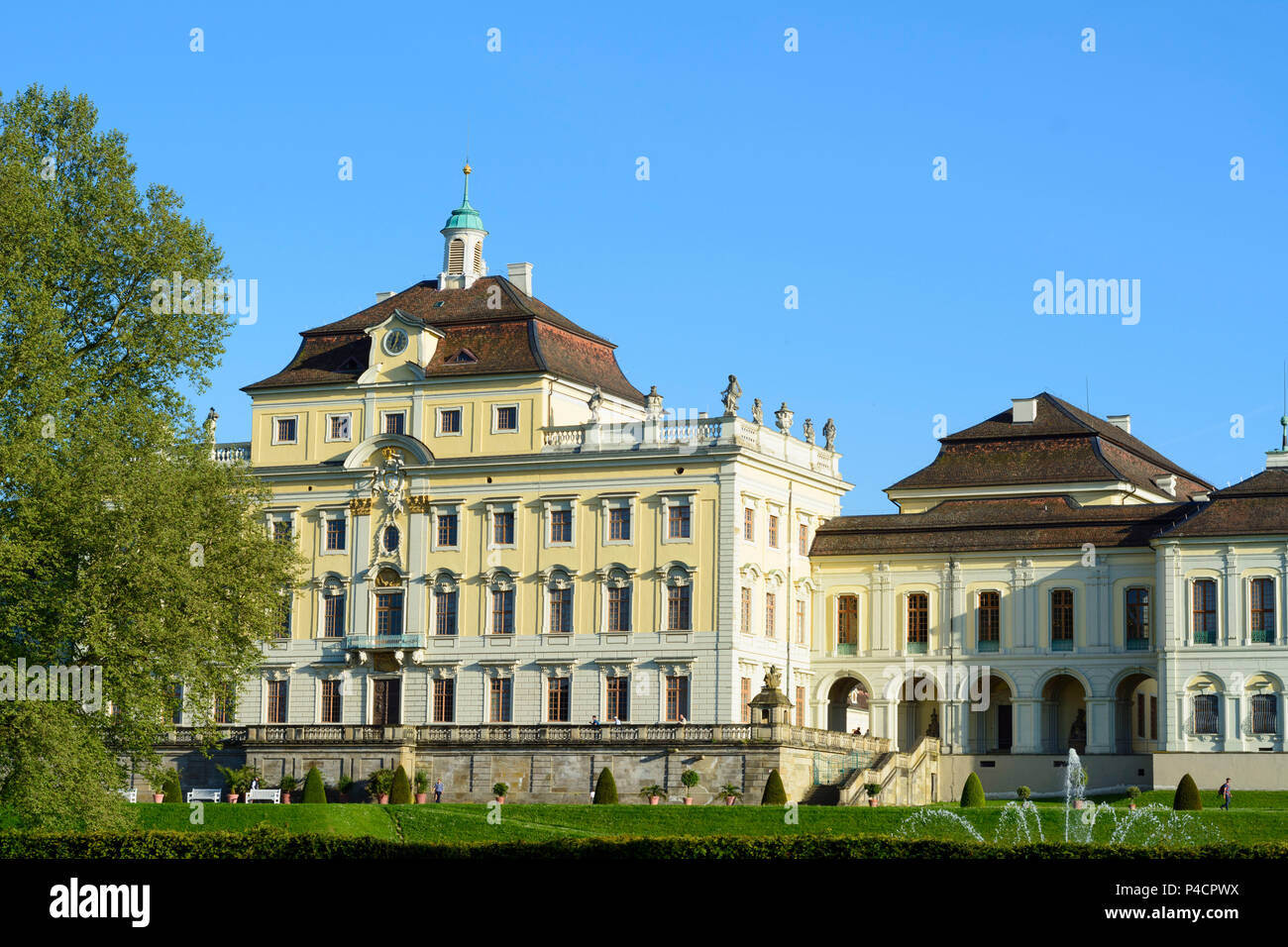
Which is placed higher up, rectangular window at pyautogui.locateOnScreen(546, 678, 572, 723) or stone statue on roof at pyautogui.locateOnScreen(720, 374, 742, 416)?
stone statue on roof at pyautogui.locateOnScreen(720, 374, 742, 416)

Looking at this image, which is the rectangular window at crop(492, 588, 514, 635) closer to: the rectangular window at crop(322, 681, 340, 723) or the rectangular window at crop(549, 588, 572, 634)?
the rectangular window at crop(549, 588, 572, 634)

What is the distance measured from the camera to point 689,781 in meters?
61.4

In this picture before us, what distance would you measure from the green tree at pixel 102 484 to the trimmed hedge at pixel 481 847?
4834 mm

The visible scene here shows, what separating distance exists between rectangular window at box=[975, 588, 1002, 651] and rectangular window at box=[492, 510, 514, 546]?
14864 millimetres

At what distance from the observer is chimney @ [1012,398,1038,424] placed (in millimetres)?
78250

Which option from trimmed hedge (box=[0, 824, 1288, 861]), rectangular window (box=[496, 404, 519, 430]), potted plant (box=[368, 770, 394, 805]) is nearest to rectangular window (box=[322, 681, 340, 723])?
potted plant (box=[368, 770, 394, 805])

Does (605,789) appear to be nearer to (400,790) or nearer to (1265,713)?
(400,790)

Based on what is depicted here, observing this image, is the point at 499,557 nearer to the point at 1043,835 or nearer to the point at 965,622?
the point at 965,622

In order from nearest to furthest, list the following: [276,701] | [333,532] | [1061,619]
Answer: [1061,619] < [276,701] < [333,532]

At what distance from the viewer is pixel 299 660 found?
70.6 metres

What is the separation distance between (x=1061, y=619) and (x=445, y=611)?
19238mm

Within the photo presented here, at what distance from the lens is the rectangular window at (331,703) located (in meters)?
70.0

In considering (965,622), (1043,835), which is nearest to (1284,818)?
(1043,835)

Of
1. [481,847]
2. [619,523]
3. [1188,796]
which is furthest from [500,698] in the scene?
[481,847]
